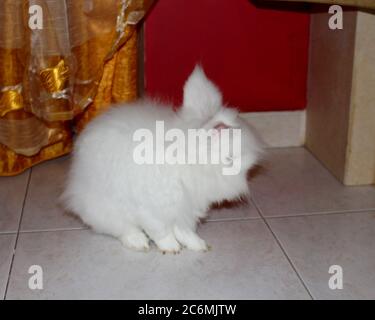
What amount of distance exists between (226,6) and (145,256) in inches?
37.2

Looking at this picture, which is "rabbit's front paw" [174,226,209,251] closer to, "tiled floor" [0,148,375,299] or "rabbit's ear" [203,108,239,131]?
"tiled floor" [0,148,375,299]

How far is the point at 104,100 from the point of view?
1.91 metres

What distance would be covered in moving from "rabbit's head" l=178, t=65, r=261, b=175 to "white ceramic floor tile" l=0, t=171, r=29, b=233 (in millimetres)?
649

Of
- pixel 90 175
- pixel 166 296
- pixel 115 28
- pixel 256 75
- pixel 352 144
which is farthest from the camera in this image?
pixel 256 75

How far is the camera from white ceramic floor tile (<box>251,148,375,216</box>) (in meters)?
1.75

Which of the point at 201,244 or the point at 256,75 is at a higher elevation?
the point at 256,75

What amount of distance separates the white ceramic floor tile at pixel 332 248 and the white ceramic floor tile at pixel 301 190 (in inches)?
2.4

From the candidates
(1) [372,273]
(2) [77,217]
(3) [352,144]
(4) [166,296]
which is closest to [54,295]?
(4) [166,296]

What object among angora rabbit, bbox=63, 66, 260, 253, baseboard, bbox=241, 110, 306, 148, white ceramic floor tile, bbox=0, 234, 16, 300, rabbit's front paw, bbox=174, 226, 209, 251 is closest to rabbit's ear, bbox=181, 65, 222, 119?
angora rabbit, bbox=63, 66, 260, 253

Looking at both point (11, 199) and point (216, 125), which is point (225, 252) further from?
point (11, 199)

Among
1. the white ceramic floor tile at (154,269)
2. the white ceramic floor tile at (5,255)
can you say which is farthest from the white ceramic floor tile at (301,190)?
the white ceramic floor tile at (5,255)

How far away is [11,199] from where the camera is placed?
71.1 inches

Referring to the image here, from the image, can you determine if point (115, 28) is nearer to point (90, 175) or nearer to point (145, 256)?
point (90, 175)

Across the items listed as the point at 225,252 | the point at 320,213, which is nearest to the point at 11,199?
the point at 225,252
